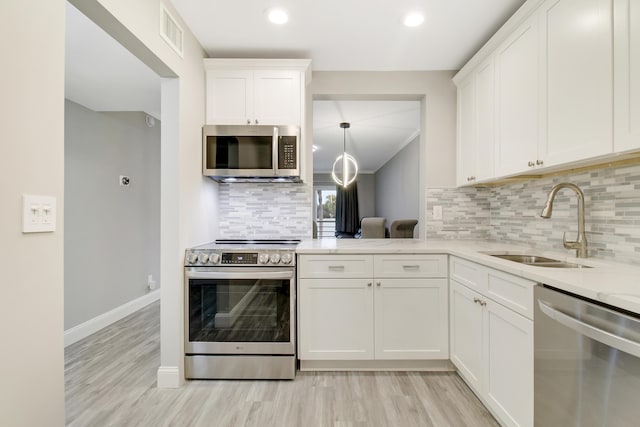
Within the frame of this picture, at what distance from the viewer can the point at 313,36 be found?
2.14 metres

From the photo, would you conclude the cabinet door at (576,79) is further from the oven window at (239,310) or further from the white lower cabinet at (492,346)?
the oven window at (239,310)

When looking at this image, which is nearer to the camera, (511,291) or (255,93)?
(511,291)

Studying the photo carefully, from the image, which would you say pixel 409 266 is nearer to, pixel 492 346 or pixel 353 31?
pixel 492 346

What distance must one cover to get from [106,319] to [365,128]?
4301 mm

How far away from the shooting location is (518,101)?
1.78 metres

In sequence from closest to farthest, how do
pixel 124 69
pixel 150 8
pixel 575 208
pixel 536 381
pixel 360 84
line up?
pixel 536 381, pixel 150 8, pixel 575 208, pixel 124 69, pixel 360 84

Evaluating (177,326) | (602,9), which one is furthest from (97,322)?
Result: (602,9)

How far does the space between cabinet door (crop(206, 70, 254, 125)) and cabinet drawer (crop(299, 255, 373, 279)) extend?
122 centimetres

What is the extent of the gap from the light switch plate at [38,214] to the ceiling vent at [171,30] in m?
1.29

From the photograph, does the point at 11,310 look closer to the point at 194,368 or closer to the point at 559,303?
the point at 194,368

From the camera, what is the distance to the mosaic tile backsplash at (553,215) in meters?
1.44

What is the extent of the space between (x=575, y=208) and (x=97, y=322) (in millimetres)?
4061

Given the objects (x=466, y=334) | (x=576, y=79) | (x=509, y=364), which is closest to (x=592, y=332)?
(x=509, y=364)

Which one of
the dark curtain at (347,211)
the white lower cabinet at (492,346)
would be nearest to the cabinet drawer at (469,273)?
the white lower cabinet at (492,346)
